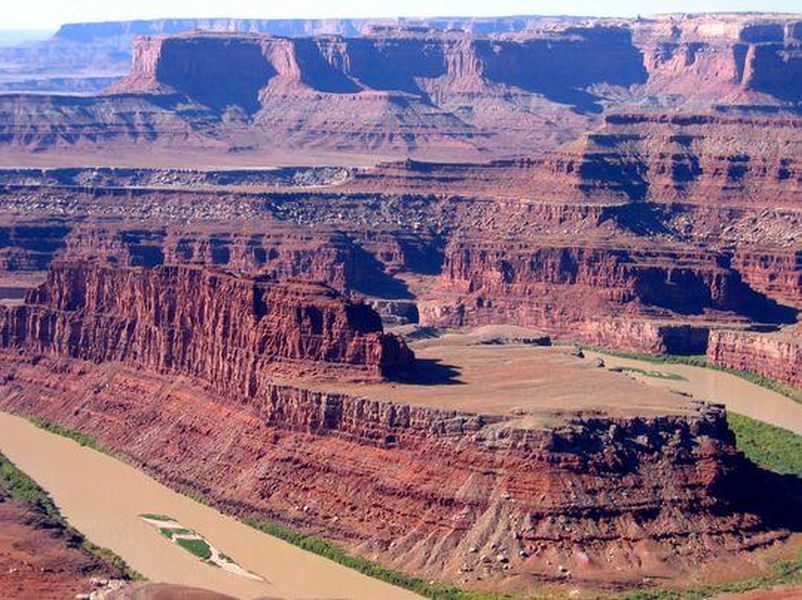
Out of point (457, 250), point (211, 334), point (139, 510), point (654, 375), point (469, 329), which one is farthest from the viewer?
point (457, 250)

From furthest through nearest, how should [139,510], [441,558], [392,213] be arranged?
[392,213] < [139,510] < [441,558]

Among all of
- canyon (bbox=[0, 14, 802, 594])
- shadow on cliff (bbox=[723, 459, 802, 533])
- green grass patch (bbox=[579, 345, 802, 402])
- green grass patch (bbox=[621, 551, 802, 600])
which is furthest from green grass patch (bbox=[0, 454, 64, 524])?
green grass patch (bbox=[579, 345, 802, 402])

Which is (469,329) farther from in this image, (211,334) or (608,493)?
(608,493)

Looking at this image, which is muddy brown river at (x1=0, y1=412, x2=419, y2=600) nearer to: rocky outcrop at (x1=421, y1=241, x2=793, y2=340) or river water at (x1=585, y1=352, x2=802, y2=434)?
river water at (x1=585, y1=352, x2=802, y2=434)

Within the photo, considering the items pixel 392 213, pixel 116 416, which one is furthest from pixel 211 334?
pixel 392 213

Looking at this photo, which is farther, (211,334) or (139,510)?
(211,334)

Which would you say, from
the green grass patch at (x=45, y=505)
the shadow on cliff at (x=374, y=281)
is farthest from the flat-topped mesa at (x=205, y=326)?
the shadow on cliff at (x=374, y=281)

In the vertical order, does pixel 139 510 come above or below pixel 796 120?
below
